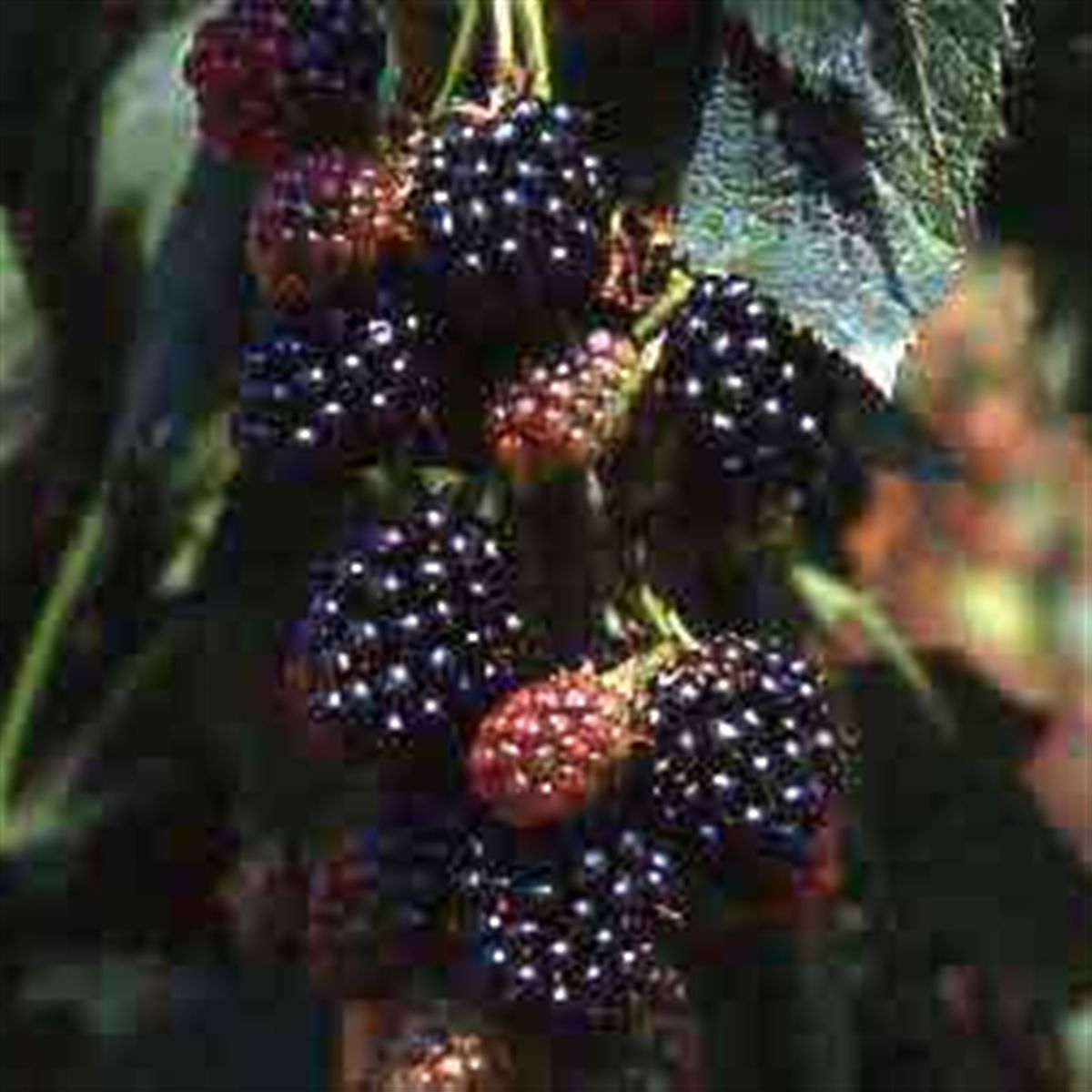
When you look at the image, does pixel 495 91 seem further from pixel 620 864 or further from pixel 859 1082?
pixel 859 1082

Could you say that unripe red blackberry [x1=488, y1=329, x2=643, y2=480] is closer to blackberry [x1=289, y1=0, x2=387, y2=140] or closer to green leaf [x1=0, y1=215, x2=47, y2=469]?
blackberry [x1=289, y1=0, x2=387, y2=140]

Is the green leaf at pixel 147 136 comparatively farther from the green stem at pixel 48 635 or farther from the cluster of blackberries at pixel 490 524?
the cluster of blackberries at pixel 490 524

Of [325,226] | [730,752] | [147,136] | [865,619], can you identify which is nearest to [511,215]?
[325,226]

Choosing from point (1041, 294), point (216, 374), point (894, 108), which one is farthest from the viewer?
point (1041, 294)

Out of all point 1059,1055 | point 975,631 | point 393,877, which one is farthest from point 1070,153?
point 975,631

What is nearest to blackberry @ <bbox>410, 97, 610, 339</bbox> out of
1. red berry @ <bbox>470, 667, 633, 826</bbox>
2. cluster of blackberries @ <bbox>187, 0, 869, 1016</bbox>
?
cluster of blackberries @ <bbox>187, 0, 869, 1016</bbox>
